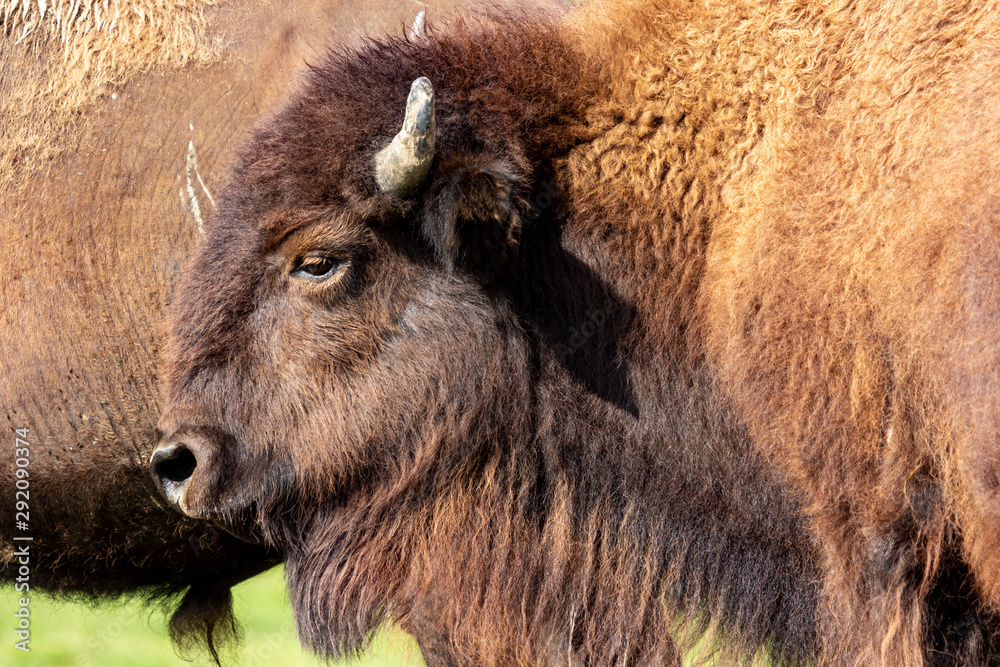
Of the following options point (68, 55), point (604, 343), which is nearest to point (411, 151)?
point (604, 343)

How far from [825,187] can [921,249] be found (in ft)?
1.01

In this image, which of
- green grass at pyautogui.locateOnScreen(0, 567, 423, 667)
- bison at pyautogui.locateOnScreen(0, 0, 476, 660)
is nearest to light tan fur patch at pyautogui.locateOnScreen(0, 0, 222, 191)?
bison at pyautogui.locateOnScreen(0, 0, 476, 660)

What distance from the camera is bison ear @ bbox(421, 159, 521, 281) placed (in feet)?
9.15

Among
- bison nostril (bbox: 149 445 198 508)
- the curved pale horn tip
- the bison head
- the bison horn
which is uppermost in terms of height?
the curved pale horn tip

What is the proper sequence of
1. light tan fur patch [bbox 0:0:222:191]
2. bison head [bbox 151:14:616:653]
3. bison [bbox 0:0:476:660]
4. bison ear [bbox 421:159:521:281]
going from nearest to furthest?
bison ear [bbox 421:159:521:281] < bison head [bbox 151:14:616:653] < bison [bbox 0:0:476:660] < light tan fur patch [bbox 0:0:222:191]

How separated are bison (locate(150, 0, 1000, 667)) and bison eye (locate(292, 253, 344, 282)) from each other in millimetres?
13

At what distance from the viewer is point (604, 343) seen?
302cm

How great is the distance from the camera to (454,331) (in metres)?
2.96

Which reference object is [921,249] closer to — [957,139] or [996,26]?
[957,139]

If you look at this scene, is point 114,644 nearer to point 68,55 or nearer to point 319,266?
point 68,55

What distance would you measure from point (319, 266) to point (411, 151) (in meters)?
0.48

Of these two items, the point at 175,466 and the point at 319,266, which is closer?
the point at 319,266

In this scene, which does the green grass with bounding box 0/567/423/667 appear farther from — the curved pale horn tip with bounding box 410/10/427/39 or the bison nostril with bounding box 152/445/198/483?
the curved pale horn tip with bounding box 410/10/427/39

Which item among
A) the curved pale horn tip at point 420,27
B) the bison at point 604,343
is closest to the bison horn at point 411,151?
the bison at point 604,343
